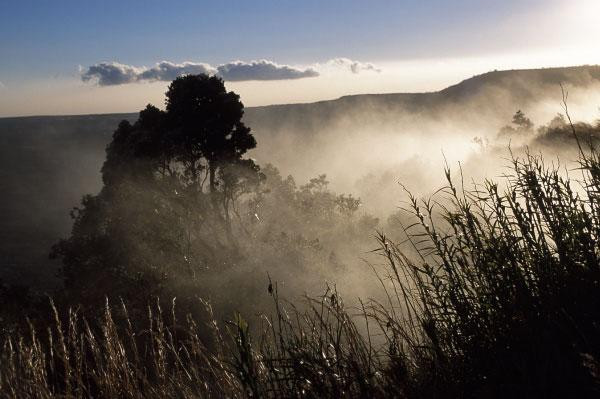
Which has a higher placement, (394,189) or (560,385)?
(560,385)

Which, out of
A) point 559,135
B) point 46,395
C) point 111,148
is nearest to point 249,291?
point 111,148

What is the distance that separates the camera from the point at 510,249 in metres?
3.09

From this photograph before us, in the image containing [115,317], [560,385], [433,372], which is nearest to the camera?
[560,385]

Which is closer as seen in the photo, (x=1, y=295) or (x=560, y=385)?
(x=560, y=385)

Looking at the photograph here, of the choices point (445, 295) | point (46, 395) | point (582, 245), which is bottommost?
point (46, 395)

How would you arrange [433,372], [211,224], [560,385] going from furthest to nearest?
[211,224] < [433,372] < [560,385]

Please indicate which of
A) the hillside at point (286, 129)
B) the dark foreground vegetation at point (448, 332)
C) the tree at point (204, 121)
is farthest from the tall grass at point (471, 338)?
the hillside at point (286, 129)

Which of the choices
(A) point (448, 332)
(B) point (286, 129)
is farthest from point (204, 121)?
(B) point (286, 129)

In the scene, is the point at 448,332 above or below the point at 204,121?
below

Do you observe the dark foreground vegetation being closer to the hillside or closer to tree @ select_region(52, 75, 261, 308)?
tree @ select_region(52, 75, 261, 308)

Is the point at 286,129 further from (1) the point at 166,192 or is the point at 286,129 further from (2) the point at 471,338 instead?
(2) the point at 471,338

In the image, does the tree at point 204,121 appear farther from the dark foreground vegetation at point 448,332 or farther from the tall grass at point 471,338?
the tall grass at point 471,338

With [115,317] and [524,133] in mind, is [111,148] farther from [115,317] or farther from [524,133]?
[524,133]

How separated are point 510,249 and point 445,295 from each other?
2.04ft
